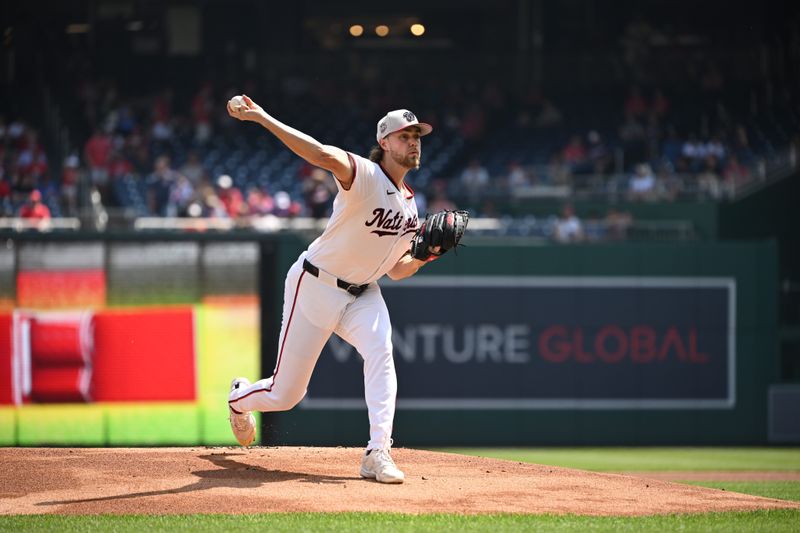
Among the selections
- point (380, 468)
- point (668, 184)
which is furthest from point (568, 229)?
point (380, 468)

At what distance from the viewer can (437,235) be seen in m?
6.92

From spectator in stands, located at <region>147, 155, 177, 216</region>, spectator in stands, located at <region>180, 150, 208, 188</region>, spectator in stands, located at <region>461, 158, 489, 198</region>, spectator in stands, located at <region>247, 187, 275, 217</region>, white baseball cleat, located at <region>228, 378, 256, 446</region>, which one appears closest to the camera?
white baseball cleat, located at <region>228, 378, 256, 446</region>

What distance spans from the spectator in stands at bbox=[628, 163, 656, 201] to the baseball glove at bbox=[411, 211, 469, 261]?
11.3 m

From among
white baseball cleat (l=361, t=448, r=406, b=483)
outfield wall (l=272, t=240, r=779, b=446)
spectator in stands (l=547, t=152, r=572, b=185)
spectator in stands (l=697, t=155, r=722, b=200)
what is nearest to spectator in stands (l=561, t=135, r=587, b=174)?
spectator in stands (l=547, t=152, r=572, b=185)

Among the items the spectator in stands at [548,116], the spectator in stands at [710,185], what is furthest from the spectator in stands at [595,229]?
the spectator in stands at [548,116]

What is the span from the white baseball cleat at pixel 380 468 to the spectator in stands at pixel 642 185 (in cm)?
1173

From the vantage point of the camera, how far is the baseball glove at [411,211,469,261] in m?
6.93

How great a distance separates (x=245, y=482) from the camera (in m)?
6.87

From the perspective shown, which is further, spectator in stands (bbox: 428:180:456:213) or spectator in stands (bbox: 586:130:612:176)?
spectator in stands (bbox: 586:130:612:176)

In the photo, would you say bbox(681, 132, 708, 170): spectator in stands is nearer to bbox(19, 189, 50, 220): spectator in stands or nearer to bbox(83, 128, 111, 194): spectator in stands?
bbox(83, 128, 111, 194): spectator in stands

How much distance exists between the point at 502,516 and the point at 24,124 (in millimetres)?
16191

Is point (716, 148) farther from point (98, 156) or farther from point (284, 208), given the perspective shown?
point (98, 156)

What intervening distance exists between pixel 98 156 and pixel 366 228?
1345 centimetres

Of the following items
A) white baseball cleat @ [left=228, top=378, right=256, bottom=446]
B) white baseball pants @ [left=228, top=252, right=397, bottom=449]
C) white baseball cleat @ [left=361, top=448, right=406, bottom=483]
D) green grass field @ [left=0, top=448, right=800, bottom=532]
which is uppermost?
white baseball pants @ [left=228, top=252, right=397, bottom=449]
